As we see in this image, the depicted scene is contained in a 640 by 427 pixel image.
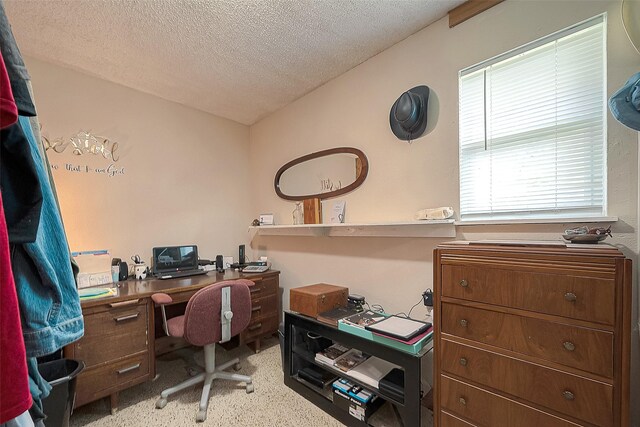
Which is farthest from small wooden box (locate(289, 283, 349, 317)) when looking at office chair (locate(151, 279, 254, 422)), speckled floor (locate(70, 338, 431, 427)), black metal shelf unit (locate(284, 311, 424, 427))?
speckled floor (locate(70, 338, 431, 427))

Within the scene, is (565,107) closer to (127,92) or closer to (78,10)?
(78,10)

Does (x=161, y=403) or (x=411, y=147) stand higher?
(x=411, y=147)

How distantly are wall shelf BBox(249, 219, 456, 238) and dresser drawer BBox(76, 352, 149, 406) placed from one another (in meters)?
1.52

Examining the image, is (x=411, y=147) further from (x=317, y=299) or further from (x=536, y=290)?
(x=317, y=299)

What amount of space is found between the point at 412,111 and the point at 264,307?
2.21 metres

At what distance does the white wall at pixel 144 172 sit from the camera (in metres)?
2.17

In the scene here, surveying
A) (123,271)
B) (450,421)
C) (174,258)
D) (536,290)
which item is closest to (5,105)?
(536,290)

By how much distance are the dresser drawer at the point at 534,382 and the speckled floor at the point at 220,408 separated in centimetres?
72

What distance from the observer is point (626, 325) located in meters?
0.90

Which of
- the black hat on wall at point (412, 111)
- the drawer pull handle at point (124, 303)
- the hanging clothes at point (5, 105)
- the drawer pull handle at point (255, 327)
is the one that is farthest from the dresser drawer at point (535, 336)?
the drawer pull handle at point (124, 303)

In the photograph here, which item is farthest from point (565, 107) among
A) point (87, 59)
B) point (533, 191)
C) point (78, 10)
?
point (87, 59)

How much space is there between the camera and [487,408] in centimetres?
115

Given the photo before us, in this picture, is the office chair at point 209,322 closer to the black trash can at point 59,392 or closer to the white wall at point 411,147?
the black trash can at point 59,392

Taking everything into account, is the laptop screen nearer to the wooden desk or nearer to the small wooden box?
the wooden desk
